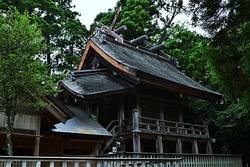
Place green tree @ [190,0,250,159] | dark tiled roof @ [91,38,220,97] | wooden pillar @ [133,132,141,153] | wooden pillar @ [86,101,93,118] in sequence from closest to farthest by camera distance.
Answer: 1. green tree @ [190,0,250,159]
2. wooden pillar @ [133,132,141,153]
3. wooden pillar @ [86,101,93,118]
4. dark tiled roof @ [91,38,220,97]

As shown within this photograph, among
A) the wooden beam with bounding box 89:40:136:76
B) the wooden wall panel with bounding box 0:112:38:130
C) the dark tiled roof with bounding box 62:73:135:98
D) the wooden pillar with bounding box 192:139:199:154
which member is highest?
the wooden beam with bounding box 89:40:136:76

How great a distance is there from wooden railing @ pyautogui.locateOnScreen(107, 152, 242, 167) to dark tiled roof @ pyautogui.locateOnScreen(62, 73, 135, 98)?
3329mm

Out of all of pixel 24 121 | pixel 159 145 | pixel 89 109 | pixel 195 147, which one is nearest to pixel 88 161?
pixel 24 121

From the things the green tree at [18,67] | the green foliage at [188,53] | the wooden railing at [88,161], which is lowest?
the wooden railing at [88,161]

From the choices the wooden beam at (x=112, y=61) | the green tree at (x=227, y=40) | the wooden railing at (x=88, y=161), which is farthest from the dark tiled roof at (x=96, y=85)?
the green tree at (x=227, y=40)

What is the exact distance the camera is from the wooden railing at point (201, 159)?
10.5m

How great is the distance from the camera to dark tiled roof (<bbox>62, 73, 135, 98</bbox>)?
39.5ft

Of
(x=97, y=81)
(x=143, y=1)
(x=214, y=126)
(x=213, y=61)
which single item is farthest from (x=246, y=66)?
(x=143, y=1)

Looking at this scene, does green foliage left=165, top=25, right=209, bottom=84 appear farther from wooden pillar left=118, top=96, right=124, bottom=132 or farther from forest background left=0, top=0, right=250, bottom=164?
wooden pillar left=118, top=96, right=124, bottom=132

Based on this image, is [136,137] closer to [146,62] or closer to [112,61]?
[112,61]

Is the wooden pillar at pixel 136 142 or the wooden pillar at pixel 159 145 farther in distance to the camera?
the wooden pillar at pixel 159 145

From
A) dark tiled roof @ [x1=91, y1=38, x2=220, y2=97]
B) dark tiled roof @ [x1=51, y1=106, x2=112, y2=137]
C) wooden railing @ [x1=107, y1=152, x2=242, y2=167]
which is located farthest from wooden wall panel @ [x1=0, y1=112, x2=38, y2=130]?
dark tiled roof @ [x1=91, y1=38, x2=220, y2=97]

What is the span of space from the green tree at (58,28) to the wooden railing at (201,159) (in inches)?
454

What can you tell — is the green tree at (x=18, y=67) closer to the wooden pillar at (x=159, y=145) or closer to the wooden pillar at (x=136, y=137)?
the wooden pillar at (x=136, y=137)
